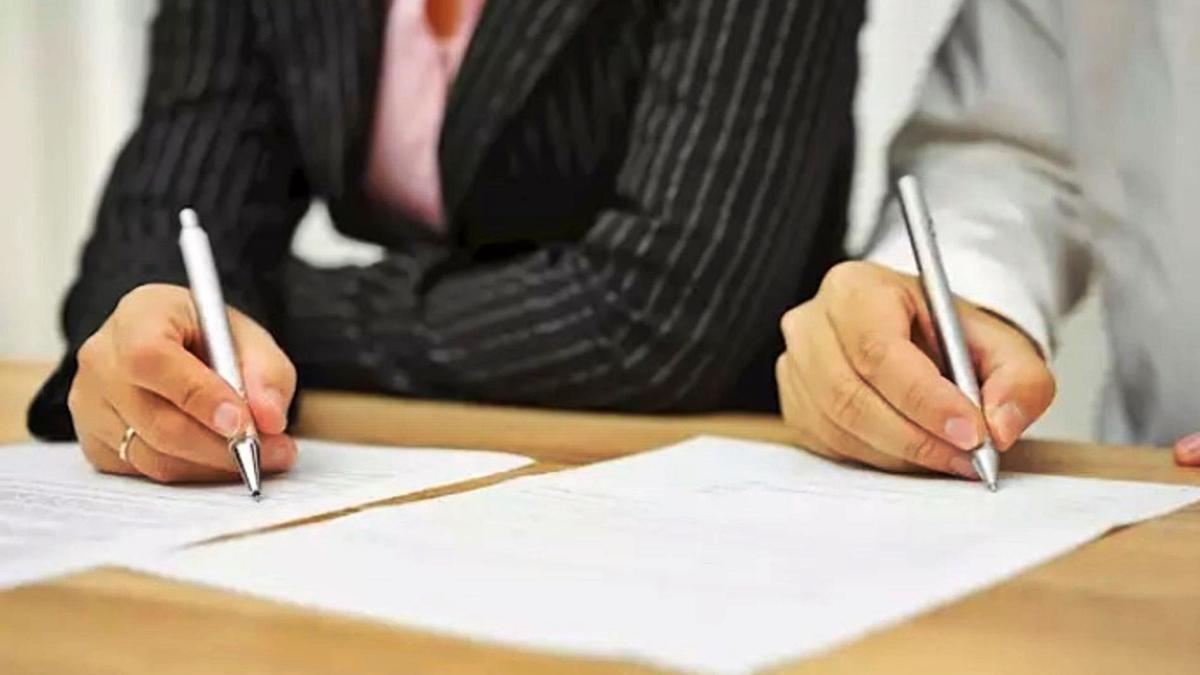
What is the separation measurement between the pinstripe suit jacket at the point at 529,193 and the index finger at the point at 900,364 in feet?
0.77

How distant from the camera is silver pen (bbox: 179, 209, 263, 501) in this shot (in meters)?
0.67

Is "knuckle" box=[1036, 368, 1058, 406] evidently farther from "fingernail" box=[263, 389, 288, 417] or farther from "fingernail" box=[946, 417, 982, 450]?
"fingernail" box=[263, 389, 288, 417]

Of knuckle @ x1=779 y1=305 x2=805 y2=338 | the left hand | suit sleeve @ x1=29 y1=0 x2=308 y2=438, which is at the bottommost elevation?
suit sleeve @ x1=29 y1=0 x2=308 y2=438

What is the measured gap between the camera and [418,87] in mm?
1115

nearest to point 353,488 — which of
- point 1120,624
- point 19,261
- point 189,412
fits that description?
point 189,412

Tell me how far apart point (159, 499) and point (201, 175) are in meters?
0.48

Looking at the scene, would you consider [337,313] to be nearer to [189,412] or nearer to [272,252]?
[272,252]

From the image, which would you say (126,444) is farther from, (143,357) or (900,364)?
(900,364)

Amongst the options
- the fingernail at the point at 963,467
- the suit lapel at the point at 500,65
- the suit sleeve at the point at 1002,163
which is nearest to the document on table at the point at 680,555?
the fingernail at the point at 963,467

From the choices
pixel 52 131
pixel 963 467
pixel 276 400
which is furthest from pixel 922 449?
pixel 52 131

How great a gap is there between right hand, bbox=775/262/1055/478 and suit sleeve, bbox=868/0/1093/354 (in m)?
0.09

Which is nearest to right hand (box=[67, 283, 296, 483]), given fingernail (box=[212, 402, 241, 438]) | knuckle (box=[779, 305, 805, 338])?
fingernail (box=[212, 402, 241, 438])

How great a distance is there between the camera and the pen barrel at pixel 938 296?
70 cm

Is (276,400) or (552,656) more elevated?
(552,656)
